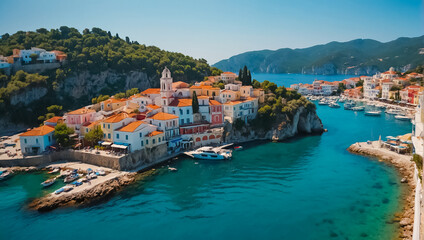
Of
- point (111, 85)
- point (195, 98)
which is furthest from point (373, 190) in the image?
point (111, 85)

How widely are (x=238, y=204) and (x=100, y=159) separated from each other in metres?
16.2

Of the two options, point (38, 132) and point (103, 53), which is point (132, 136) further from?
point (103, 53)

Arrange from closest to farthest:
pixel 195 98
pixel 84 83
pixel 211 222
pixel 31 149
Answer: pixel 211 222 < pixel 31 149 < pixel 195 98 < pixel 84 83

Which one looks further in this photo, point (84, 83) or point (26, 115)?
point (84, 83)

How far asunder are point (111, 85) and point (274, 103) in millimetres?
38189

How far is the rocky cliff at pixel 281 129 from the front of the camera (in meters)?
42.2

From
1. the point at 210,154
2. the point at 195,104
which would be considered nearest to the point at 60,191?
the point at 210,154

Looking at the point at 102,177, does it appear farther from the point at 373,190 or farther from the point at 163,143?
the point at 373,190

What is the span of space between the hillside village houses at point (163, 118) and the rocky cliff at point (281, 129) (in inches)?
70.1

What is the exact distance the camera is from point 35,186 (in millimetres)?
27953

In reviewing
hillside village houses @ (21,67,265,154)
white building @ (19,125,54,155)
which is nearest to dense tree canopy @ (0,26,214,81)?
hillside village houses @ (21,67,265,154)

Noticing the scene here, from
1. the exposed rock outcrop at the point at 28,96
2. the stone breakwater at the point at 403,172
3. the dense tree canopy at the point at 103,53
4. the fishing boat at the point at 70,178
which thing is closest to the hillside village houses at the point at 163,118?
the fishing boat at the point at 70,178

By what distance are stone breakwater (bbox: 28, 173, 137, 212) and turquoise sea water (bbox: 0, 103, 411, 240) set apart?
0.86 m

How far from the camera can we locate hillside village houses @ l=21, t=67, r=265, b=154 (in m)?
34.0
